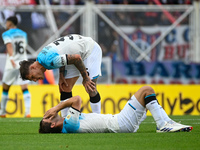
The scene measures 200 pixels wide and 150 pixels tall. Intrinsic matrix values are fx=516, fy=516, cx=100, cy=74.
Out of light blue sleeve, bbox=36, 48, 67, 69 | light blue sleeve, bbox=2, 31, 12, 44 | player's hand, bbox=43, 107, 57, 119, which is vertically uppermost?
light blue sleeve, bbox=36, 48, 67, 69

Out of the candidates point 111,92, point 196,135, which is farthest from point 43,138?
point 111,92

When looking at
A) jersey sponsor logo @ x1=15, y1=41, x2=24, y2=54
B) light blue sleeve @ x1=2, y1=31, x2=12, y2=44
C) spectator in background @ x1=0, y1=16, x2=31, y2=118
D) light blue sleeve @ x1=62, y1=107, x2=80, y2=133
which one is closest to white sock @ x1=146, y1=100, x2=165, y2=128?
light blue sleeve @ x1=62, y1=107, x2=80, y2=133

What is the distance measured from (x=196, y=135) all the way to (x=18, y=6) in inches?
449

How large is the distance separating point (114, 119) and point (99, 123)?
22 cm

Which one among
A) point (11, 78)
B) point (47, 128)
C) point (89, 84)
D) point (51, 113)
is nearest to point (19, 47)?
point (11, 78)

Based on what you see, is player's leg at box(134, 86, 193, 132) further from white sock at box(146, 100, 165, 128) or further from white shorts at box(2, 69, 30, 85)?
white shorts at box(2, 69, 30, 85)

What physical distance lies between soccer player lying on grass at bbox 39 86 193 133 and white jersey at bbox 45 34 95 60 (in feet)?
3.93

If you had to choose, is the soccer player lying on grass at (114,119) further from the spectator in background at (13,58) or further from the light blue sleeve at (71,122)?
the spectator in background at (13,58)

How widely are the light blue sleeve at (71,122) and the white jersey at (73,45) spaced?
4.08 feet

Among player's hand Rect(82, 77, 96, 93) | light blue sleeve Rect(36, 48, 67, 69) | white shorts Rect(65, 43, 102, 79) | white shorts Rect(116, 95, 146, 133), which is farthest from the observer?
white shorts Rect(65, 43, 102, 79)

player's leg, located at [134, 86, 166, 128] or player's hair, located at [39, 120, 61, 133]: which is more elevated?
player's leg, located at [134, 86, 166, 128]

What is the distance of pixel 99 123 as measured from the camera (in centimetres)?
715

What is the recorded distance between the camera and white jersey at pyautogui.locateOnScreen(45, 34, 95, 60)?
26.1 feet

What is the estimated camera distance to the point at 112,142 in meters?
6.23
